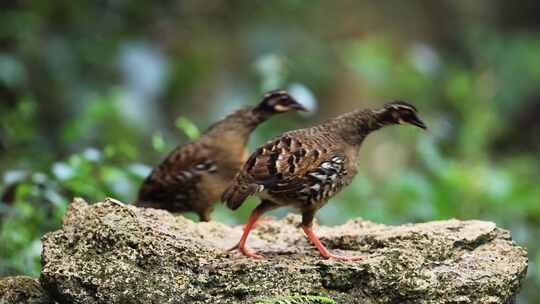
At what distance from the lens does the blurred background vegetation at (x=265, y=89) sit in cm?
809

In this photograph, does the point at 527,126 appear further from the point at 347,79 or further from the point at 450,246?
the point at 450,246

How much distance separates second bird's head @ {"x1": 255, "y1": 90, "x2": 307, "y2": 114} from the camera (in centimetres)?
663

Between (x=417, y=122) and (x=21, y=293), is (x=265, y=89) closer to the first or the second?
(x=417, y=122)

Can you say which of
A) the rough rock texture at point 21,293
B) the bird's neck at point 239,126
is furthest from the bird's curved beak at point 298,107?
the rough rock texture at point 21,293

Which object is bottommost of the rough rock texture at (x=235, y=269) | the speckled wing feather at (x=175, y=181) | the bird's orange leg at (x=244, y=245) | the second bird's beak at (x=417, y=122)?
the rough rock texture at (x=235, y=269)

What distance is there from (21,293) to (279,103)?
265 centimetres

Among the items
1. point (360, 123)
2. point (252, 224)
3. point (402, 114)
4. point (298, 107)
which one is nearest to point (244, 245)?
point (252, 224)

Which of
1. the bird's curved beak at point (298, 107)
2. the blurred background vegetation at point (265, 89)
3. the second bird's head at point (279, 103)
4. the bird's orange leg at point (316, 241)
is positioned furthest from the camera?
the blurred background vegetation at point (265, 89)

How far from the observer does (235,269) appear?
4809mm

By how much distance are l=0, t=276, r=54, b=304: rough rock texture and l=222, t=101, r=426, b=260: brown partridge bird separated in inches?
42.3

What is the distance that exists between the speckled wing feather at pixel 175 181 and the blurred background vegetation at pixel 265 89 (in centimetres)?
18

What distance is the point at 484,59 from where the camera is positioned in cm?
1520

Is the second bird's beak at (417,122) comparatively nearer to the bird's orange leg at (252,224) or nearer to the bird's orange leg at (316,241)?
the bird's orange leg at (316,241)

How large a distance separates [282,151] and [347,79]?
33.0 feet
